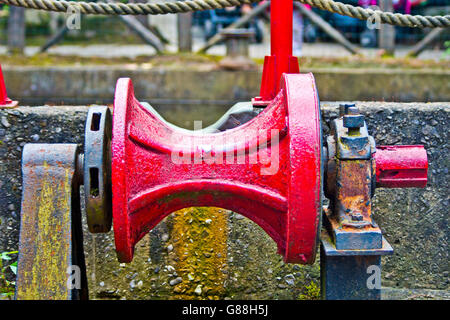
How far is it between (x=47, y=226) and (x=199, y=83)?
4.06 meters

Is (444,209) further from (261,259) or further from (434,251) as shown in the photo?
(261,259)

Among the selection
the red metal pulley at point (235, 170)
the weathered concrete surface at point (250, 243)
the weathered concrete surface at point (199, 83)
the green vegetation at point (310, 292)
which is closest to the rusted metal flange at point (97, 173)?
the red metal pulley at point (235, 170)

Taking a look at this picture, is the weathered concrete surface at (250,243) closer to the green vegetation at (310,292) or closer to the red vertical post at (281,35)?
the green vegetation at (310,292)

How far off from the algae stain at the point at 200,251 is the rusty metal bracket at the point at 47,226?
615 millimetres

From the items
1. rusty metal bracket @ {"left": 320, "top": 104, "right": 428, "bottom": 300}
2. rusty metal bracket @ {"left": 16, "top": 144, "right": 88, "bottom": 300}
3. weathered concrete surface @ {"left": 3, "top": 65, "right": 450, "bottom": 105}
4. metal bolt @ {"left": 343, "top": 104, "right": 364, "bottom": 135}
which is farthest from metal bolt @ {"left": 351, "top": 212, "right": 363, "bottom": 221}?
weathered concrete surface @ {"left": 3, "top": 65, "right": 450, "bottom": 105}

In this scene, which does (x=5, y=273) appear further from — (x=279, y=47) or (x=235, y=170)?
(x=279, y=47)

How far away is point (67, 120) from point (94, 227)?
707 mm

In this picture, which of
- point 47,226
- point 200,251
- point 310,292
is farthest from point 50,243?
point 310,292

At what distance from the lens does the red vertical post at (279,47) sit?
2.12 m

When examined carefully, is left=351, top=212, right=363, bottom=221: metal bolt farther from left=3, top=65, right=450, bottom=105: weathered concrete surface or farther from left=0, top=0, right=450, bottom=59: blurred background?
left=0, top=0, right=450, bottom=59: blurred background

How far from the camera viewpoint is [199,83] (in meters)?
5.64

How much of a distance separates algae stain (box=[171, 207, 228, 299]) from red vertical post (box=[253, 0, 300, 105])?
20.3 inches
